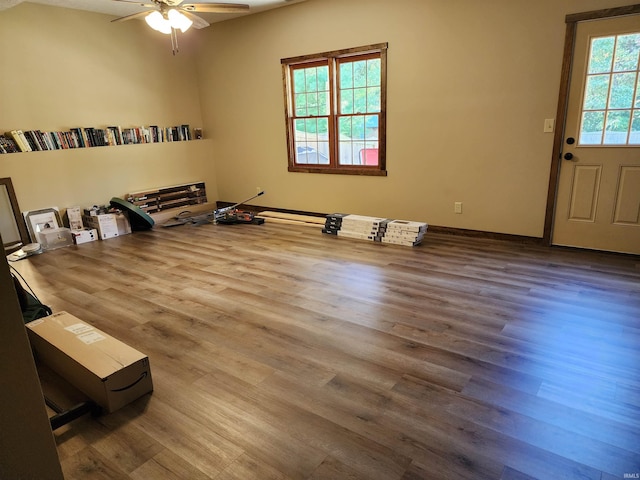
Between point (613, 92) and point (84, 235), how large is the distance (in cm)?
618

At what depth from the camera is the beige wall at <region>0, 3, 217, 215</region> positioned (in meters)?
5.07

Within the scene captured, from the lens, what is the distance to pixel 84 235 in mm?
5391

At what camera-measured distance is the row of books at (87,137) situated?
16.5ft

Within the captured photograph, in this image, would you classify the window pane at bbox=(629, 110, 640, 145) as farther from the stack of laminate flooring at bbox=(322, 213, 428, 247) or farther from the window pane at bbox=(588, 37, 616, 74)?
the stack of laminate flooring at bbox=(322, 213, 428, 247)

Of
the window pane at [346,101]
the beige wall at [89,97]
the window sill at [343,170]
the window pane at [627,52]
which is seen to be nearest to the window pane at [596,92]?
the window pane at [627,52]

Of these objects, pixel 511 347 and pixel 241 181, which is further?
pixel 241 181

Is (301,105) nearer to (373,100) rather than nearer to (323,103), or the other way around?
(323,103)

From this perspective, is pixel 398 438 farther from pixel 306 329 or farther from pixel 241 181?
pixel 241 181

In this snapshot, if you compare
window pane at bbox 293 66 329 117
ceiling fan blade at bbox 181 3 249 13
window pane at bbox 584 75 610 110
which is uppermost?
ceiling fan blade at bbox 181 3 249 13

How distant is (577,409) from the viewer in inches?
79.8

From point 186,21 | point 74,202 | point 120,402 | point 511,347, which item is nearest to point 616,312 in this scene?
point 511,347

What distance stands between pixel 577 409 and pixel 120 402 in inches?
91.0

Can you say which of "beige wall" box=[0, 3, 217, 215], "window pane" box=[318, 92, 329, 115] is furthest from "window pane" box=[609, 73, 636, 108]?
"beige wall" box=[0, 3, 217, 215]

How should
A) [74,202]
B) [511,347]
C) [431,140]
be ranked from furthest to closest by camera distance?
[74,202]
[431,140]
[511,347]
